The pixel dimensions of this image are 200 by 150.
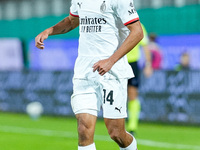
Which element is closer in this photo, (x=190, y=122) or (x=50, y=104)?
(x=190, y=122)

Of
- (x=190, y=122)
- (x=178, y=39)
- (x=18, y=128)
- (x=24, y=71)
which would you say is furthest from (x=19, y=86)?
(x=190, y=122)

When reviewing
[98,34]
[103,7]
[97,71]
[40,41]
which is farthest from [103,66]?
[40,41]

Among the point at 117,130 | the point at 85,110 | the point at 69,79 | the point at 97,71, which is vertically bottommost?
the point at 69,79

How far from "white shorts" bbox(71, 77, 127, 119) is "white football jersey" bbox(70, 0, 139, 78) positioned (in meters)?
0.08

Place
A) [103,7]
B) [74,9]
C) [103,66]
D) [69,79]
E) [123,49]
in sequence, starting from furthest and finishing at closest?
[69,79] < [74,9] < [103,7] < [123,49] < [103,66]

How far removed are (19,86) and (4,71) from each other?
0.87 metres

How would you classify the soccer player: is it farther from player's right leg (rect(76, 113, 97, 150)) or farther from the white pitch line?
the white pitch line

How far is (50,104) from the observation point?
15617mm

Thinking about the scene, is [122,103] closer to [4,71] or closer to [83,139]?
[83,139]

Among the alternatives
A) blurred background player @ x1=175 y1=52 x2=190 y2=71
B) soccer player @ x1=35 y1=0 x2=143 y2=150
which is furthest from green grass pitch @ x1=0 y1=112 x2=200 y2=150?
soccer player @ x1=35 y1=0 x2=143 y2=150

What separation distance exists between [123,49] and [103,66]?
0.91 feet

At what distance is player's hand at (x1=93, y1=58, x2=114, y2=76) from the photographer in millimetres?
5656

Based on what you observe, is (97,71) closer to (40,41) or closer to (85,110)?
(85,110)

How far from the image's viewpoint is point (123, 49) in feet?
18.9
